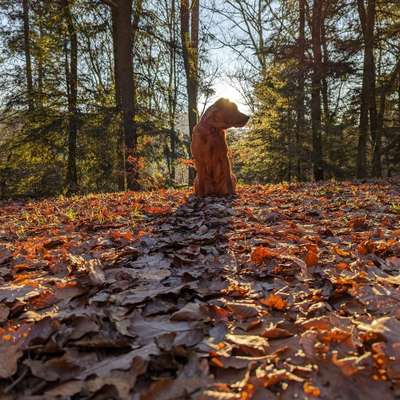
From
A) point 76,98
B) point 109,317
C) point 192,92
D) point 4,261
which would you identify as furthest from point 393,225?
point 192,92

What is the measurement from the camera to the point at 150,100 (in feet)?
44.7

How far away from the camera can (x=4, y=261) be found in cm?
267

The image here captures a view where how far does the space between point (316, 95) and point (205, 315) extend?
12043mm

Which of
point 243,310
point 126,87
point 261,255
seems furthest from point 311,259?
point 126,87

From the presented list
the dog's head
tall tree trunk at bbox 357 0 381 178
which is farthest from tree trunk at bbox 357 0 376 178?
the dog's head

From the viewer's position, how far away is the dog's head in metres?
5.08

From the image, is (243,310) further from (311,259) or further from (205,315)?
(311,259)

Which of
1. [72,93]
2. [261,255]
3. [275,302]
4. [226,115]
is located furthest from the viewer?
[72,93]

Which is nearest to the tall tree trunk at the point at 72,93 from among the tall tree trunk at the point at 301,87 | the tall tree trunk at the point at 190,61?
the tall tree trunk at the point at 190,61

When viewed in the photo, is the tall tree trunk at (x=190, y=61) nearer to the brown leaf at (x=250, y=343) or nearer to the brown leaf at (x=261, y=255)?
the brown leaf at (x=261, y=255)

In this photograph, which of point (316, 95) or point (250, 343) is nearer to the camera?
point (250, 343)

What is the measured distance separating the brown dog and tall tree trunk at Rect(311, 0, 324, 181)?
7086 millimetres

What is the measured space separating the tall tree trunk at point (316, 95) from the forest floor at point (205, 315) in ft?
30.3

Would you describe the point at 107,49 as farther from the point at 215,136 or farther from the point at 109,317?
the point at 109,317
